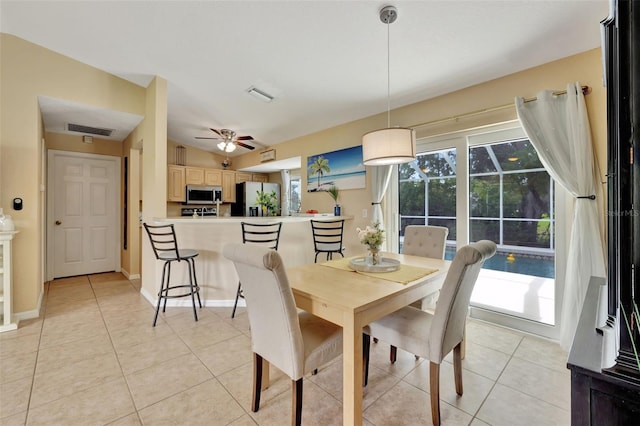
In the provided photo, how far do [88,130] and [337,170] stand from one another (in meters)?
3.95

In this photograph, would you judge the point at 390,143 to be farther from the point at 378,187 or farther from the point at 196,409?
the point at 196,409

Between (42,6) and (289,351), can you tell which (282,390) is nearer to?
(289,351)

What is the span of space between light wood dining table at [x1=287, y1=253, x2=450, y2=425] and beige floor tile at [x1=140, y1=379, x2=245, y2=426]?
0.76 m

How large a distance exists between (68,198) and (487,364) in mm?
6179

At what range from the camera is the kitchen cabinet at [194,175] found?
19.1 ft

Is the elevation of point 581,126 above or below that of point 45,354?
above

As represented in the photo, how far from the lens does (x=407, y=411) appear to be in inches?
66.0

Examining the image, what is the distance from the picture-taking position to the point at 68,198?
459 cm

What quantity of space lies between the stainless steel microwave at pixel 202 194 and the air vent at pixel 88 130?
1673 millimetres

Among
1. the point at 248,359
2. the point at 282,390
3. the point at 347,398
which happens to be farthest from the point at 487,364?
the point at 248,359

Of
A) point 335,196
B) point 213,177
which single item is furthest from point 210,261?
point 213,177

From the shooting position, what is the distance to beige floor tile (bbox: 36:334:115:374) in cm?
213

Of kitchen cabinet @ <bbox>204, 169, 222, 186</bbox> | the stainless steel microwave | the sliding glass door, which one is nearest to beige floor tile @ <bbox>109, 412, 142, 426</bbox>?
the sliding glass door

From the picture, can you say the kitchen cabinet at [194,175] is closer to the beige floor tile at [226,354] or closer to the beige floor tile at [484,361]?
the beige floor tile at [226,354]
